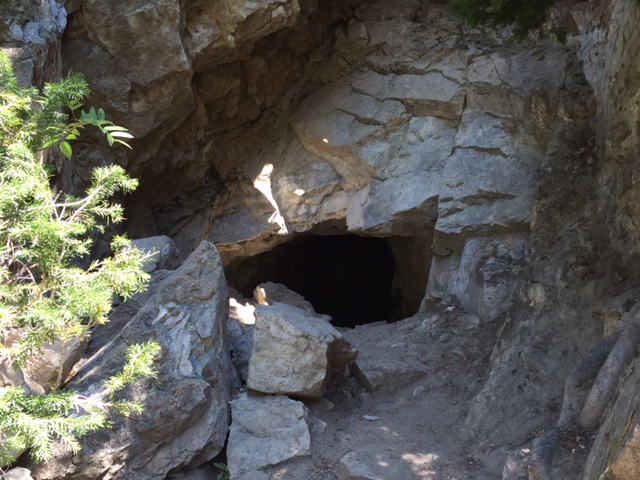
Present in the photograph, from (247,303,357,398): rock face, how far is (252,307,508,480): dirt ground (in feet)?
1.21

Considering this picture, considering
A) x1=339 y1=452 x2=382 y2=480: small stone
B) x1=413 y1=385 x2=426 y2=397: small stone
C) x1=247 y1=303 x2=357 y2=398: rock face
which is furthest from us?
x1=413 y1=385 x2=426 y2=397: small stone

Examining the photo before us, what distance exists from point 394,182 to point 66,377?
4.86 m

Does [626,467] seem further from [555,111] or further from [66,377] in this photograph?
[555,111]

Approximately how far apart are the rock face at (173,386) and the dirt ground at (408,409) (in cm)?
74

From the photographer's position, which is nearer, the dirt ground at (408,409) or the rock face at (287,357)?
the dirt ground at (408,409)

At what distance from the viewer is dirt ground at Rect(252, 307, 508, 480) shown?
482 centimetres

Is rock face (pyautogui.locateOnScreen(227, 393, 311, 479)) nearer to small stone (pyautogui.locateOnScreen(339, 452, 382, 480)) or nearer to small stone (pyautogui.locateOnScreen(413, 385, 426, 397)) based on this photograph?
small stone (pyautogui.locateOnScreen(339, 452, 382, 480))

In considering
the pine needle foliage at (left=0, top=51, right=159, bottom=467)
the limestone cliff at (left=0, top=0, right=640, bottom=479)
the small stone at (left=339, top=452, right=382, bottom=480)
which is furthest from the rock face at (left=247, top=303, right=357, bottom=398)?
the pine needle foliage at (left=0, top=51, right=159, bottom=467)

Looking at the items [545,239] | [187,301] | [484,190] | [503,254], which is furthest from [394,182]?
[187,301]

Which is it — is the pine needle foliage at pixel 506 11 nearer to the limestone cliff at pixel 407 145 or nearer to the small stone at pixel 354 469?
the limestone cliff at pixel 407 145

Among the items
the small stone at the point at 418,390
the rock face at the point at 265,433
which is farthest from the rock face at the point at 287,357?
the small stone at the point at 418,390

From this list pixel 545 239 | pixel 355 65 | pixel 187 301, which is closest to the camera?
pixel 187 301

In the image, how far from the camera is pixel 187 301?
5543 mm

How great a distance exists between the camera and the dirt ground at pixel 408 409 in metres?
4.82
